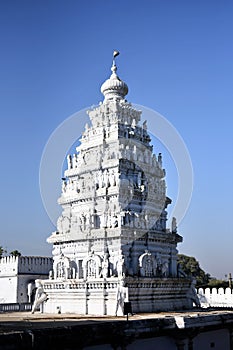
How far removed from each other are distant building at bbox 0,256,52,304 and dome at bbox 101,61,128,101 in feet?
57.3

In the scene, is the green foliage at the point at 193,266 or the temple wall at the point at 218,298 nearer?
the temple wall at the point at 218,298

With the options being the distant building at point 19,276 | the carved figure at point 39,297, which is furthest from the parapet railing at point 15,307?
the distant building at point 19,276

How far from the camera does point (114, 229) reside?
28078 mm

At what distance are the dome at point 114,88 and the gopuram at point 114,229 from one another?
7 centimetres

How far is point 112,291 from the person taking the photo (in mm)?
26312

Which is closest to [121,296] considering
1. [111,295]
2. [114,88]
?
[111,295]

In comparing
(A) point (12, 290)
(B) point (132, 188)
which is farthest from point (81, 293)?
(A) point (12, 290)

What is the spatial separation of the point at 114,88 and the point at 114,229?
11246 mm

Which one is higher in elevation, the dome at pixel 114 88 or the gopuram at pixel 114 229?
the dome at pixel 114 88

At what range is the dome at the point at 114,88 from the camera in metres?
33.9

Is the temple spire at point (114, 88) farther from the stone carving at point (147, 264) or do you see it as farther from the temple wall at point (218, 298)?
the temple wall at point (218, 298)

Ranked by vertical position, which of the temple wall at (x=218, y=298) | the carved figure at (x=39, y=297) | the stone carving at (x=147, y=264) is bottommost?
the temple wall at (x=218, y=298)

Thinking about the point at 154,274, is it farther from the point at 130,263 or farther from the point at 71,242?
the point at 71,242

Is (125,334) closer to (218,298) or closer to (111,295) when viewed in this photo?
(111,295)
